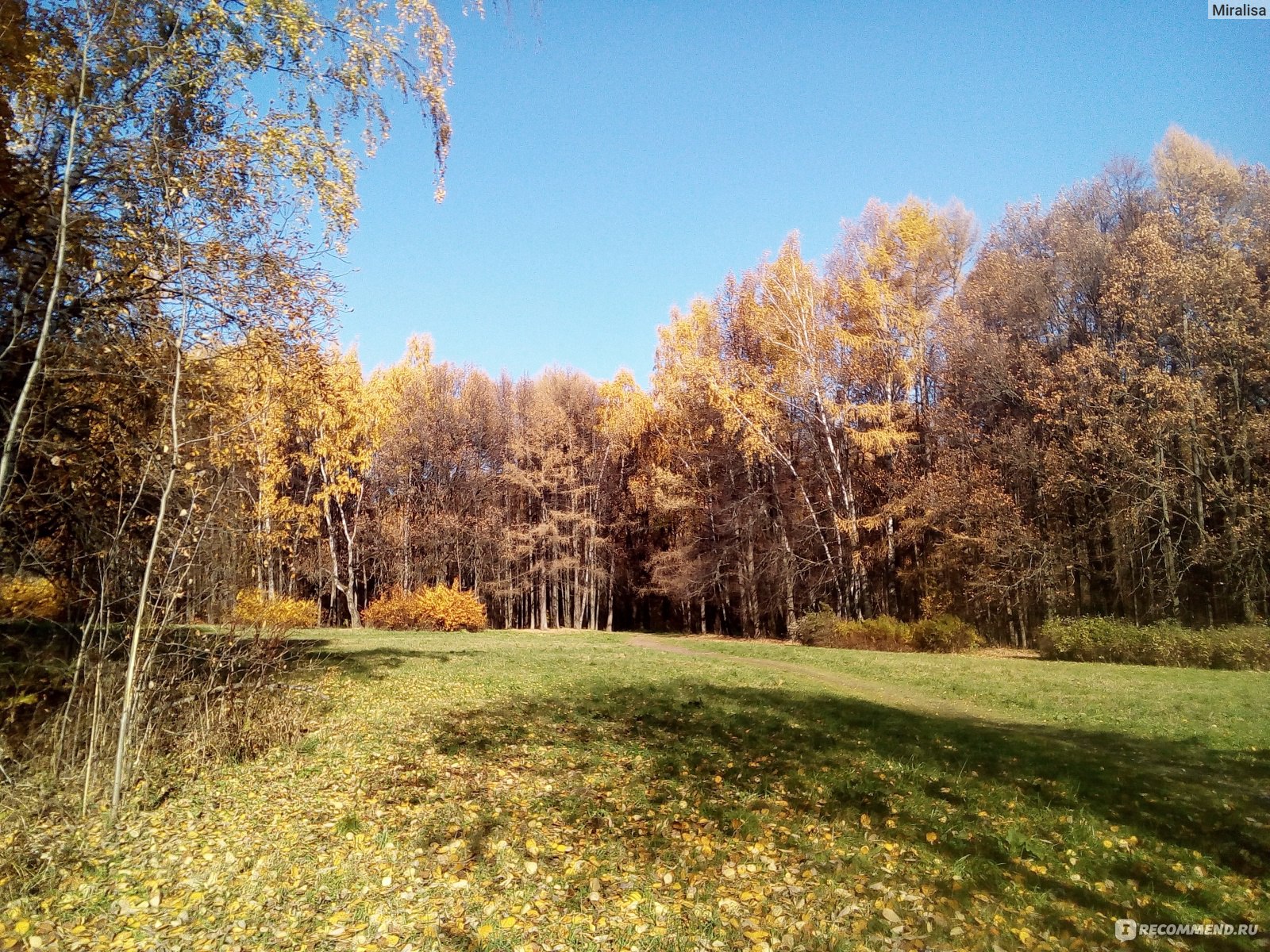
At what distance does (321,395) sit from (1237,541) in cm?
2129

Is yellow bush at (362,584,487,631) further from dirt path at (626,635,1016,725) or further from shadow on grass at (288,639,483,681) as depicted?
dirt path at (626,635,1016,725)

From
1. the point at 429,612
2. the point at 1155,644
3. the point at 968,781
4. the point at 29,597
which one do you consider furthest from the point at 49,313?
the point at 429,612

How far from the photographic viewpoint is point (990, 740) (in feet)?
26.2

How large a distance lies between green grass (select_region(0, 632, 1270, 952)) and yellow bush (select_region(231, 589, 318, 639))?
1.27 metres

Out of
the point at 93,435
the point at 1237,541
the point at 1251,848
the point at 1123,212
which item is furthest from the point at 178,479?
the point at 1123,212

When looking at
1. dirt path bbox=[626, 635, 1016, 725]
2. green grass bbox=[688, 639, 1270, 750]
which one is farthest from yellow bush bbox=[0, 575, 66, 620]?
green grass bbox=[688, 639, 1270, 750]

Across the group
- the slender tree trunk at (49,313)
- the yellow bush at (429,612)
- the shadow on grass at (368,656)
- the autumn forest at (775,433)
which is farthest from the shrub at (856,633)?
the slender tree trunk at (49,313)

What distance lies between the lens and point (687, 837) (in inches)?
204

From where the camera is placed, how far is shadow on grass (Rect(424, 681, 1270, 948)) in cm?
473

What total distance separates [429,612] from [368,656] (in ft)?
48.2

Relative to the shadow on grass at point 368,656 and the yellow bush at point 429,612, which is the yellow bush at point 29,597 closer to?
the shadow on grass at point 368,656

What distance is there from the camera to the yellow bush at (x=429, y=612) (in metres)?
28.8

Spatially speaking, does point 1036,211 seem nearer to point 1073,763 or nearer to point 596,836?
point 1073,763

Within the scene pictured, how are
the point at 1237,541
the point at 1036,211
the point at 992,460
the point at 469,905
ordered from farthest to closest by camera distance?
the point at 1036,211
the point at 992,460
the point at 1237,541
the point at 469,905
